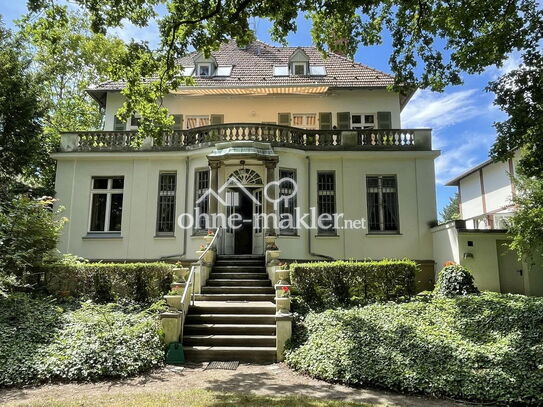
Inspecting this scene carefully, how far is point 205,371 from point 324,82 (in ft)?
48.0

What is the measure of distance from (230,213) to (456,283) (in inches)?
330

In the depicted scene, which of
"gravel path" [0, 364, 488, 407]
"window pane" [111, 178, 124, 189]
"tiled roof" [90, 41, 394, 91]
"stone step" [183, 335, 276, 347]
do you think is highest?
"tiled roof" [90, 41, 394, 91]

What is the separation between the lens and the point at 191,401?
561 centimetres

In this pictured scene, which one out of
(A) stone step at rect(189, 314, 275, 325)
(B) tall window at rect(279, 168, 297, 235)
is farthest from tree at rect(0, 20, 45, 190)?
(A) stone step at rect(189, 314, 275, 325)

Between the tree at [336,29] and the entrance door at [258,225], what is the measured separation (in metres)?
5.05

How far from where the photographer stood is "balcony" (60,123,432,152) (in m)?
15.9

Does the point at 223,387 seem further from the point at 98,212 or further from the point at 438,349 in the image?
the point at 98,212

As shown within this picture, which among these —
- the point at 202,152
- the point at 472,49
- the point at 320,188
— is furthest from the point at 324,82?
the point at 472,49

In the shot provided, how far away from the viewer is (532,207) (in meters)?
13.0

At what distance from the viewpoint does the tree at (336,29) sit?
956 cm

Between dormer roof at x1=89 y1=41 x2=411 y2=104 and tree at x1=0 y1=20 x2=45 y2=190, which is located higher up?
dormer roof at x1=89 y1=41 x2=411 y2=104

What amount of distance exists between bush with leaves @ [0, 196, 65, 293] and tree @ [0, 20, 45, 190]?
16.3 feet

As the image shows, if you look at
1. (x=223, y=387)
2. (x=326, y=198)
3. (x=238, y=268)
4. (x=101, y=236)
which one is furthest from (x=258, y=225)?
(x=223, y=387)

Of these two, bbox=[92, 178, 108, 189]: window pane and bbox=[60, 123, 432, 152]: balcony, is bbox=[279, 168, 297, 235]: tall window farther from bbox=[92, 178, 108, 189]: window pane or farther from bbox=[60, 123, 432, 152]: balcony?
bbox=[92, 178, 108, 189]: window pane
